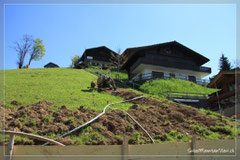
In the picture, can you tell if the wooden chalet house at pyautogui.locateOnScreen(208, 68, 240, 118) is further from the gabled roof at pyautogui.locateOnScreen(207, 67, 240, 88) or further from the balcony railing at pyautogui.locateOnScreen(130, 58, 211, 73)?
the balcony railing at pyautogui.locateOnScreen(130, 58, 211, 73)

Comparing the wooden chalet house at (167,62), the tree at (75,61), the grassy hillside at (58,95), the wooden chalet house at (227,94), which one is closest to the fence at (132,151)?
the grassy hillside at (58,95)

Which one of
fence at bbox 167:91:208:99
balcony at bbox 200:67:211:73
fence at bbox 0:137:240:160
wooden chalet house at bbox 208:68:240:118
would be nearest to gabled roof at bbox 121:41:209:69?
balcony at bbox 200:67:211:73

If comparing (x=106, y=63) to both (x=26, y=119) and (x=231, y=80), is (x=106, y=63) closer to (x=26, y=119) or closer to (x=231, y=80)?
(x=231, y=80)

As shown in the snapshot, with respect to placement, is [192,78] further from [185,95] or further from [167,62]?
[185,95]

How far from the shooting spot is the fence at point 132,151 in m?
5.37

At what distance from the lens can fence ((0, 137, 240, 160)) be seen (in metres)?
5.37

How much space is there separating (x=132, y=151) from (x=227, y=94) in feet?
68.8

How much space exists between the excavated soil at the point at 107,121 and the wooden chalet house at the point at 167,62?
19.2 metres

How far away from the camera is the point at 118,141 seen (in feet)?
24.8

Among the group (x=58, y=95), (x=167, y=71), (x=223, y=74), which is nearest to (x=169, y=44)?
(x=167, y=71)

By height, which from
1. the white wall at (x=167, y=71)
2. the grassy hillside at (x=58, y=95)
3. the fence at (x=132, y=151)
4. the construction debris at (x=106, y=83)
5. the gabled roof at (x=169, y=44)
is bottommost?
the fence at (x=132, y=151)

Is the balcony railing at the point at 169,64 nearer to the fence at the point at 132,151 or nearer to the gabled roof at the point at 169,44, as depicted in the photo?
the gabled roof at the point at 169,44

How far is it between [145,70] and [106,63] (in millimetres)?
22639

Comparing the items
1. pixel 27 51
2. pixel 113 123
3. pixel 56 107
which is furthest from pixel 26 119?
pixel 27 51
